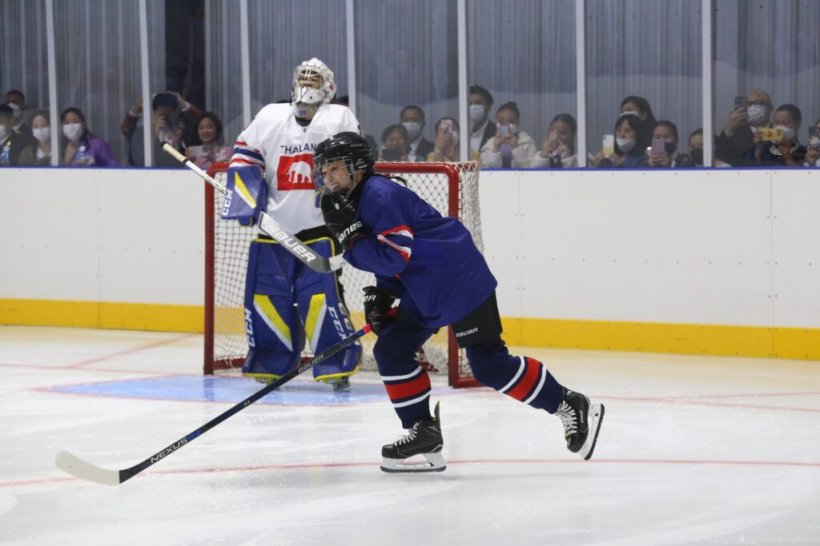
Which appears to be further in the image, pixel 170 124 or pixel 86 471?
pixel 170 124

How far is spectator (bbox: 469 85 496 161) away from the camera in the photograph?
743 centimetres

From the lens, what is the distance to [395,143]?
768 centimetres

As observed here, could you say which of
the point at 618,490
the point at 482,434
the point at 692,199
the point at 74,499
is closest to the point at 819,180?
the point at 692,199

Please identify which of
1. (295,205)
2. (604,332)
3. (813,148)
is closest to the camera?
(295,205)

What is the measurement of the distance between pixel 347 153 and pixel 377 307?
43 centimetres

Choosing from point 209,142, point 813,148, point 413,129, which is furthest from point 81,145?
point 813,148

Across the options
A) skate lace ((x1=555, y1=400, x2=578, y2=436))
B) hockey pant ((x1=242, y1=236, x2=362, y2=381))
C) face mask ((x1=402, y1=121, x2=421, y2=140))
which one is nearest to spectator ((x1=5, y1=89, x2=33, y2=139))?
face mask ((x1=402, y1=121, x2=421, y2=140))

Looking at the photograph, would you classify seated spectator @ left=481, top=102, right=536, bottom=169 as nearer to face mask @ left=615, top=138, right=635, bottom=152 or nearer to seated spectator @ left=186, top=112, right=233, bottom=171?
face mask @ left=615, top=138, right=635, bottom=152

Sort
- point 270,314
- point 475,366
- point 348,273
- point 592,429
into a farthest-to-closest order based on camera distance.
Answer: point 348,273 → point 270,314 → point 592,429 → point 475,366

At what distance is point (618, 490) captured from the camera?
4.07 metres

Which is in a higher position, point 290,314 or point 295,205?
point 295,205

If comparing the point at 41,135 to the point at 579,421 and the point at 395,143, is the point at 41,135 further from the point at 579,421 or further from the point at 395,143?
the point at 579,421

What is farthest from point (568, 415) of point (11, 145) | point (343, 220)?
point (11, 145)

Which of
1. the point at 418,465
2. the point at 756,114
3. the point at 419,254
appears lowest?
the point at 418,465
